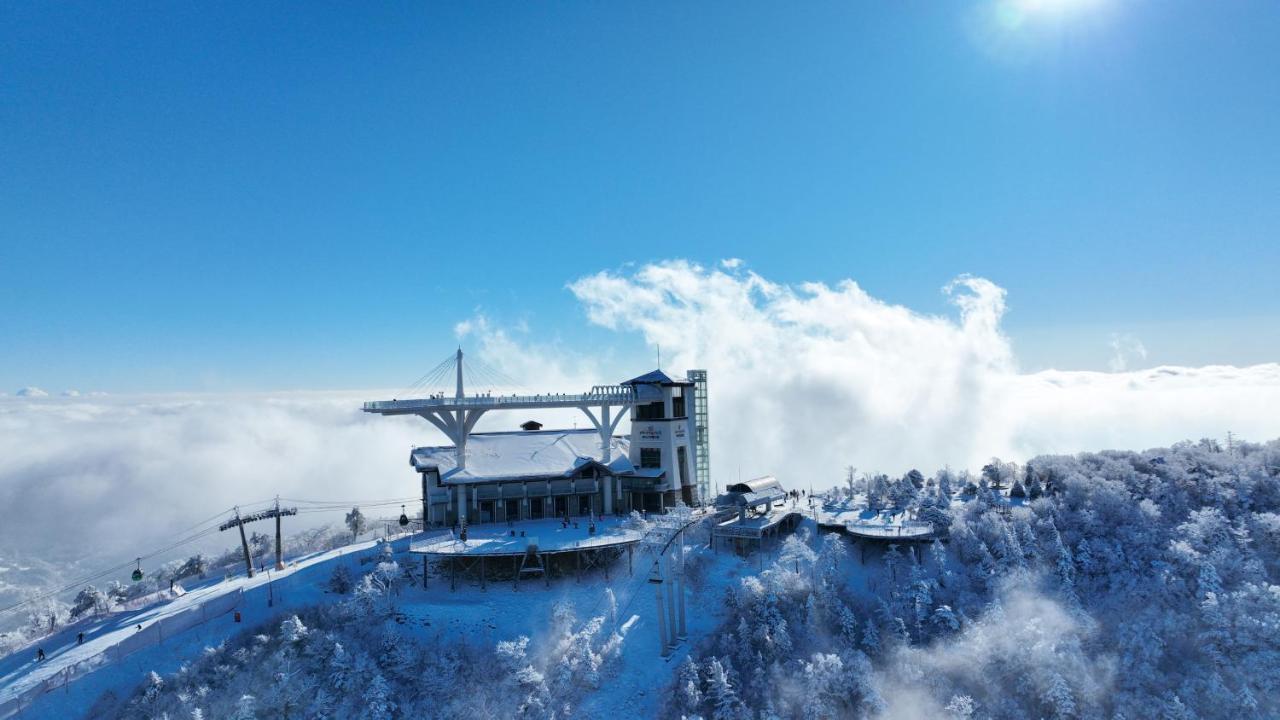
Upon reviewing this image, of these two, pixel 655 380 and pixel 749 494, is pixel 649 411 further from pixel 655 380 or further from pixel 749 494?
pixel 749 494

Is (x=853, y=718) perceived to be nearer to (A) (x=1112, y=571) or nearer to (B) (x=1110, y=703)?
(B) (x=1110, y=703)

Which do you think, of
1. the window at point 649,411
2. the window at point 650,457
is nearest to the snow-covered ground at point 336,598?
the window at point 650,457

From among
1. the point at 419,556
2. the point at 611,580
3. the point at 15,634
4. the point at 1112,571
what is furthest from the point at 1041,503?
the point at 15,634

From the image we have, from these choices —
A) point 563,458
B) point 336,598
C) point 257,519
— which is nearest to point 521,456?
point 563,458

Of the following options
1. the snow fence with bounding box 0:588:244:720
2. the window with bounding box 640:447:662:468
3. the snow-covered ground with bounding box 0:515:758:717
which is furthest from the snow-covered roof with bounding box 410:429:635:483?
the snow fence with bounding box 0:588:244:720

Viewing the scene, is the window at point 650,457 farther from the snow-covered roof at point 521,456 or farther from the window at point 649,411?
the window at point 649,411

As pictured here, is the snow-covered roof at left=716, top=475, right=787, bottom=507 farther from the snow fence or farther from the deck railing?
the snow fence
